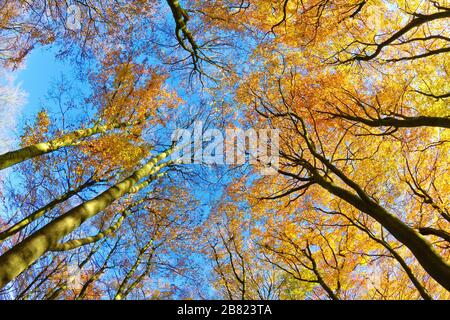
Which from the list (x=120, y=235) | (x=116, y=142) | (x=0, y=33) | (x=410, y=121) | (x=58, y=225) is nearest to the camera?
(x=58, y=225)

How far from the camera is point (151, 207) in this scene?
10625 mm

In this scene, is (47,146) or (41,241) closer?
(41,241)

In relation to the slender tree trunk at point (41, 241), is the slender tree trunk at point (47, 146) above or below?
above

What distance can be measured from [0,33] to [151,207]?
7586 millimetres

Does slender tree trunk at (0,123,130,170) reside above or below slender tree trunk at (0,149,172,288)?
above

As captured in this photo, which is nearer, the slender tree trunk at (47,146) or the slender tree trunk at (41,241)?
the slender tree trunk at (41,241)

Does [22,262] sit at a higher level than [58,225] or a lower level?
lower

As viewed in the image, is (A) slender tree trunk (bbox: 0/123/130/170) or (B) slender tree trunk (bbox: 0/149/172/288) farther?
(A) slender tree trunk (bbox: 0/123/130/170)

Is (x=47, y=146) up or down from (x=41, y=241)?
up
